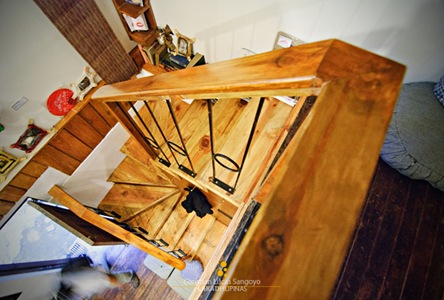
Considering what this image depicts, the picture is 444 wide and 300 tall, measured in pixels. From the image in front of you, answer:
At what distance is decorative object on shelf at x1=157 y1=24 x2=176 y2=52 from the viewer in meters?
2.68

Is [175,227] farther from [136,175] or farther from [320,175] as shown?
[320,175]

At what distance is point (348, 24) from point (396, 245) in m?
1.61

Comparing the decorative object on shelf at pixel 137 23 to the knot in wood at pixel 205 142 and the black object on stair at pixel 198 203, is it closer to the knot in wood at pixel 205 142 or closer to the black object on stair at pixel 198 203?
the knot in wood at pixel 205 142

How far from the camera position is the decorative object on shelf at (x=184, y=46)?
2568mm

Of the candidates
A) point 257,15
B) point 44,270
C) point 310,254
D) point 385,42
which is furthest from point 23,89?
point 385,42

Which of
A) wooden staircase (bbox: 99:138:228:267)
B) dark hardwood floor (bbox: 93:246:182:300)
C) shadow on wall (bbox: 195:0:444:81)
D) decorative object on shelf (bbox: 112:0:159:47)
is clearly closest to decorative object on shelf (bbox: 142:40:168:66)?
decorative object on shelf (bbox: 112:0:159:47)

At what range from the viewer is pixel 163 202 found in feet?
10.0

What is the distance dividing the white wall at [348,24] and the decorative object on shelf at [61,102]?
5.44 feet

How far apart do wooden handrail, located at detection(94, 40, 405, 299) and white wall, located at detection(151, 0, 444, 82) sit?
1347 mm

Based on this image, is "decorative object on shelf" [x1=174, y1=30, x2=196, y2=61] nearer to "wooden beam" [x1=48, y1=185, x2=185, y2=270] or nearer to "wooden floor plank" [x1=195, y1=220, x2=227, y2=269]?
"wooden beam" [x1=48, y1=185, x2=185, y2=270]

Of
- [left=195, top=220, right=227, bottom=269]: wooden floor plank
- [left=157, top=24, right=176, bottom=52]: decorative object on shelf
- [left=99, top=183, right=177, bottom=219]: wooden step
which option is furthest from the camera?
[left=99, top=183, right=177, bottom=219]: wooden step

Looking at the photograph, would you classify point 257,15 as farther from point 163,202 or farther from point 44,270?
point 44,270

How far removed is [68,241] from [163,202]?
141 cm

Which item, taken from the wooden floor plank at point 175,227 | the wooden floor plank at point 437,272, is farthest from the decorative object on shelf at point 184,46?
the wooden floor plank at point 437,272
